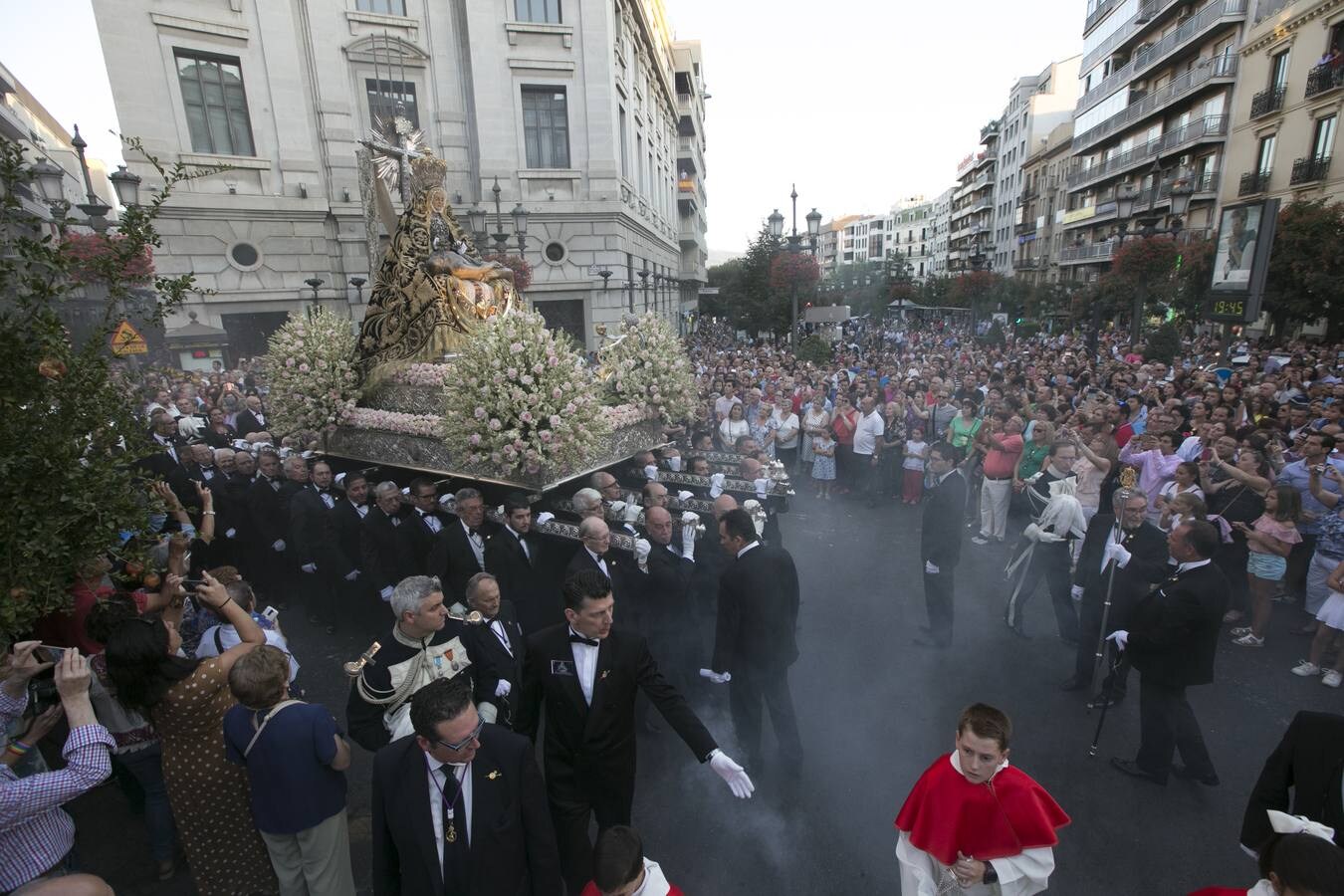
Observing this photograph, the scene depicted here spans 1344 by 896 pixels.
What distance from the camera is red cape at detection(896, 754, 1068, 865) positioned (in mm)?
2752

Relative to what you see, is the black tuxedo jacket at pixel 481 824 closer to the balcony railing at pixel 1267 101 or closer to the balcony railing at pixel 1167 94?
the balcony railing at pixel 1267 101

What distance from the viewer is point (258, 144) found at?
2017 centimetres

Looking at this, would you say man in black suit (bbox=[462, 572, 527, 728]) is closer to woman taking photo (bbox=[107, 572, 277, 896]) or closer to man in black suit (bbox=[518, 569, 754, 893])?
man in black suit (bbox=[518, 569, 754, 893])

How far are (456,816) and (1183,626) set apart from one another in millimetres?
4775

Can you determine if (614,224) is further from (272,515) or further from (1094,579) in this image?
(1094,579)

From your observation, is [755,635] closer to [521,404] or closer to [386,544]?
[521,404]

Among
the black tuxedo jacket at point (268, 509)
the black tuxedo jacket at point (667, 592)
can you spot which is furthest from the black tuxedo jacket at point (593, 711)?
the black tuxedo jacket at point (268, 509)

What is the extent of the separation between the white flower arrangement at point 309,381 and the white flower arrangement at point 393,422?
0.69 ft

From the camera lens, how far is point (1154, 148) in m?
40.4

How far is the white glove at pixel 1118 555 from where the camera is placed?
5.23 m

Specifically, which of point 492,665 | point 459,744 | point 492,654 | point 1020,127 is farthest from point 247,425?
point 1020,127

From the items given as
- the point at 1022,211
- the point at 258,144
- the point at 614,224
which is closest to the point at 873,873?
the point at 614,224

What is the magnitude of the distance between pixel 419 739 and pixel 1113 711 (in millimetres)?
5796

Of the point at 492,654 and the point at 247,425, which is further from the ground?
the point at 247,425
